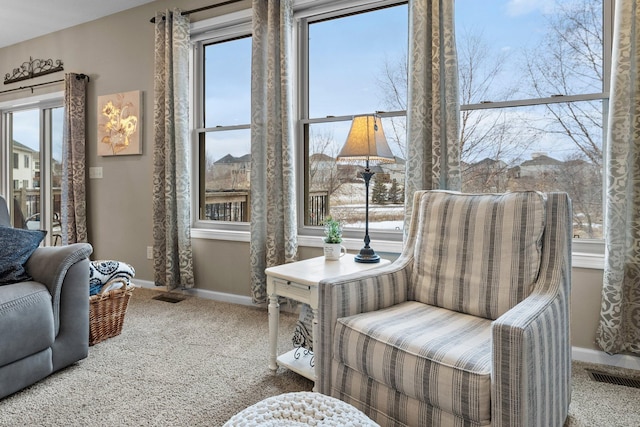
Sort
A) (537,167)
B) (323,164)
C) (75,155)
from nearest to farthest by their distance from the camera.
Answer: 1. (537,167)
2. (323,164)
3. (75,155)

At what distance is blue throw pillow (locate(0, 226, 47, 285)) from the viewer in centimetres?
196

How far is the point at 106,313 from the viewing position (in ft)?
7.97

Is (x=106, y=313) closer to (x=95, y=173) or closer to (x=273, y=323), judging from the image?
(x=273, y=323)

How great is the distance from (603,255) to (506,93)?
3.47ft

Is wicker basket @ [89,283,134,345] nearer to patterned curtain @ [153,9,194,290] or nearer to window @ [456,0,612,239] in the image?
patterned curtain @ [153,9,194,290]

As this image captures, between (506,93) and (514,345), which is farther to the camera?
(506,93)

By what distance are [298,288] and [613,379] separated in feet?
5.30

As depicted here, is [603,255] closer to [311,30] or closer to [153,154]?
[311,30]

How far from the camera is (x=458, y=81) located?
2352 millimetres

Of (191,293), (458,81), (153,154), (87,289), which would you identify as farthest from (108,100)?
(458,81)

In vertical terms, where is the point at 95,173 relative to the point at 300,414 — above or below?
above

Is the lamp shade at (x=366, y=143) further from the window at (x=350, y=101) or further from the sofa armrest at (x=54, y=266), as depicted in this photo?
the sofa armrest at (x=54, y=266)

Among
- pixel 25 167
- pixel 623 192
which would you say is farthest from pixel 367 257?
pixel 25 167

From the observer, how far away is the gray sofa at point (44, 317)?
1741 mm
